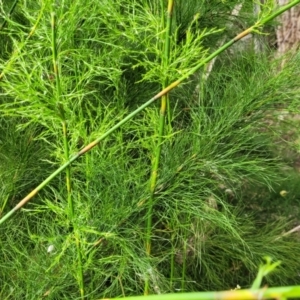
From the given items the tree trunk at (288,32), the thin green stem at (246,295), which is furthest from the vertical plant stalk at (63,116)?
the tree trunk at (288,32)

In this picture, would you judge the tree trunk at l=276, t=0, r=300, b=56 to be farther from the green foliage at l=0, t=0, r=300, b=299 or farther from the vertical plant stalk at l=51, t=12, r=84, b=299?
the vertical plant stalk at l=51, t=12, r=84, b=299

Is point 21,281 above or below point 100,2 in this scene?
below

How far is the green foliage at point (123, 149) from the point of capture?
53 centimetres

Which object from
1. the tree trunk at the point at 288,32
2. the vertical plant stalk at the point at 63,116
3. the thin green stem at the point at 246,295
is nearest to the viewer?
the thin green stem at the point at 246,295

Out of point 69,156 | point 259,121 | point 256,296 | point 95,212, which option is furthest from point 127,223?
point 256,296

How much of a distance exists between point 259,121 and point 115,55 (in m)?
0.26

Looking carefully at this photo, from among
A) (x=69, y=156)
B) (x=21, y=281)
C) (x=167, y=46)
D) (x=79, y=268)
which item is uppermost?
(x=167, y=46)

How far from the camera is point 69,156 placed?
0.49m

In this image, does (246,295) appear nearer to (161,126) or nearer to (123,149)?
(161,126)

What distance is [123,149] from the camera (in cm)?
68

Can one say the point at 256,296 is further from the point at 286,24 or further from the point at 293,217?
the point at 286,24

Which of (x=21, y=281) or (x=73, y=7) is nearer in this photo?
(x=73, y=7)

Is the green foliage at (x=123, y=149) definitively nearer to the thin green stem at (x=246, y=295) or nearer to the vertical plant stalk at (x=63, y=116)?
the vertical plant stalk at (x=63, y=116)

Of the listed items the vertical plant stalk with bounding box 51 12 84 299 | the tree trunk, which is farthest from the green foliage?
the tree trunk
